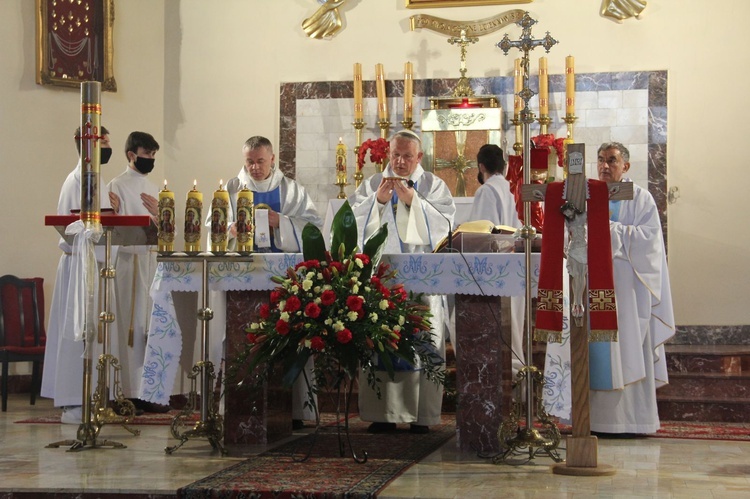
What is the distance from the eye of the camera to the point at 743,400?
736cm

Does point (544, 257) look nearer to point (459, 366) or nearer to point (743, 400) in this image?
point (459, 366)

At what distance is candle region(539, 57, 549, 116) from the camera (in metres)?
9.48

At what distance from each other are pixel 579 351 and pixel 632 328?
5.63 feet

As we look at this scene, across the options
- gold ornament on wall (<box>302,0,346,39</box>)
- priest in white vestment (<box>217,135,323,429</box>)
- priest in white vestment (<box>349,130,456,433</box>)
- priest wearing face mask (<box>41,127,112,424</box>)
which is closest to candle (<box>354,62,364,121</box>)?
gold ornament on wall (<box>302,0,346,39</box>)

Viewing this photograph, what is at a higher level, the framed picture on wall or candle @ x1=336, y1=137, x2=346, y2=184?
the framed picture on wall

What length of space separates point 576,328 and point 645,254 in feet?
5.87

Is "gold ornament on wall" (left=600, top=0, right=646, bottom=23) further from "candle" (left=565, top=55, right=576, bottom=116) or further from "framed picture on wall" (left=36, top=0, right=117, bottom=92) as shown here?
"framed picture on wall" (left=36, top=0, right=117, bottom=92)

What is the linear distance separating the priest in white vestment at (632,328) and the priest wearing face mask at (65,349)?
3.49 metres

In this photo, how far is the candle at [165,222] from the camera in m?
5.74

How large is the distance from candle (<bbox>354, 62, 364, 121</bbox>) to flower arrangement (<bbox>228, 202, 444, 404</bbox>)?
14.8 feet

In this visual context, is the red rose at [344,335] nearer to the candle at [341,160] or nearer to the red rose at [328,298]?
the red rose at [328,298]

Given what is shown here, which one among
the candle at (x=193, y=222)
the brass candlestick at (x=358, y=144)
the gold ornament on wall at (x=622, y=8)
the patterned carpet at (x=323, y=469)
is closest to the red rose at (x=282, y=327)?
the patterned carpet at (x=323, y=469)

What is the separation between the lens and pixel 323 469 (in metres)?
5.16

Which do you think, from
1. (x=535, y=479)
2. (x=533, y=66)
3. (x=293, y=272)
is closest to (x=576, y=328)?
(x=535, y=479)
